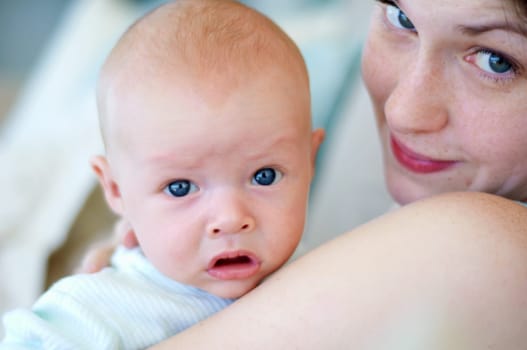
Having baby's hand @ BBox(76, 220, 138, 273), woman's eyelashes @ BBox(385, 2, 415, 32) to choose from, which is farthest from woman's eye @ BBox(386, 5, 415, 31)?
baby's hand @ BBox(76, 220, 138, 273)

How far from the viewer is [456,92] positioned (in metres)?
1.11

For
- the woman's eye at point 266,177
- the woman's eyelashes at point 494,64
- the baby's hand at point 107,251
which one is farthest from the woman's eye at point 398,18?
the baby's hand at point 107,251

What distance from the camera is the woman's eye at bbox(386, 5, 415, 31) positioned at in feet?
3.90

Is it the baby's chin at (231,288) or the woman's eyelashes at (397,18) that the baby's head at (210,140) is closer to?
the baby's chin at (231,288)

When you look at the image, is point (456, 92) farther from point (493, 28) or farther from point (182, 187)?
point (182, 187)

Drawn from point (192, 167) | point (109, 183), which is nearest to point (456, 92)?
point (192, 167)

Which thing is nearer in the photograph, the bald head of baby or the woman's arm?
the woman's arm

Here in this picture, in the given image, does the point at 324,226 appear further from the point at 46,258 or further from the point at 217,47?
the point at 217,47

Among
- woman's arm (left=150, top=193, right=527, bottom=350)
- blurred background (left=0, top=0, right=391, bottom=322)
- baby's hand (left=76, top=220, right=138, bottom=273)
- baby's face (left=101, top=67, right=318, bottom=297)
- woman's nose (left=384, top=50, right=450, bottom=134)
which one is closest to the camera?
woman's arm (left=150, top=193, right=527, bottom=350)

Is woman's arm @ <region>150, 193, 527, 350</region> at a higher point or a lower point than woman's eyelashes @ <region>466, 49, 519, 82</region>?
lower

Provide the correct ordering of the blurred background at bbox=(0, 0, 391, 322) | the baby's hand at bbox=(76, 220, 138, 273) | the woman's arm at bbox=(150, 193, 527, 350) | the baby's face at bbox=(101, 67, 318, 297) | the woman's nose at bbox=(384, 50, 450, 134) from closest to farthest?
1. the woman's arm at bbox=(150, 193, 527, 350)
2. the baby's face at bbox=(101, 67, 318, 297)
3. the woman's nose at bbox=(384, 50, 450, 134)
4. the baby's hand at bbox=(76, 220, 138, 273)
5. the blurred background at bbox=(0, 0, 391, 322)

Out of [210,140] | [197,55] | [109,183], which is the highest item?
[197,55]

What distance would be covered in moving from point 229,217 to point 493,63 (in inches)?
17.6

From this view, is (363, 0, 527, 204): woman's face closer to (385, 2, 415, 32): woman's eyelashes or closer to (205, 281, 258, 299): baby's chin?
(385, 2, 415, 32): woman's eyelashes
